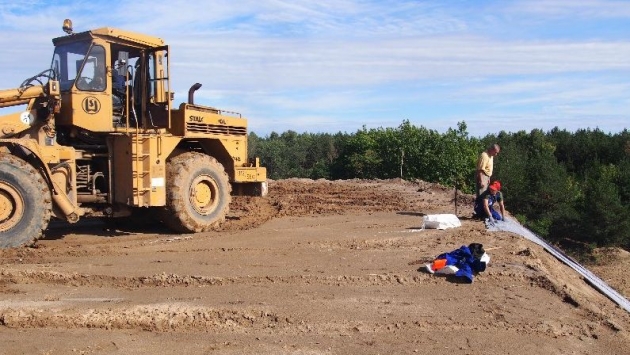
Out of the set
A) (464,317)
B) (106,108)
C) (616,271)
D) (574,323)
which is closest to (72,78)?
(106,108)

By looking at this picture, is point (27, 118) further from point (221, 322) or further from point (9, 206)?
point (221, 322)

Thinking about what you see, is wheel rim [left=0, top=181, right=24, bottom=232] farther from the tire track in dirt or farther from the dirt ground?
the tire track in dirt

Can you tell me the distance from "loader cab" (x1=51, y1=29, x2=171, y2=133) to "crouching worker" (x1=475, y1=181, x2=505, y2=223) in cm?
592

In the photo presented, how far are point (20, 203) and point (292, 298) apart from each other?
4.43 m

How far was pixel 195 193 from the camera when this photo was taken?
1055cm

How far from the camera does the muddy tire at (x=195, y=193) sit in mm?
10250

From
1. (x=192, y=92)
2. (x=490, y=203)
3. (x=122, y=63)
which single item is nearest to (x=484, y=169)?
(x=490, y=203)

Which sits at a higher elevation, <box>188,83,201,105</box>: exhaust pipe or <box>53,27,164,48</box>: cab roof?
<box>53,27,164,48</box>: cab roof

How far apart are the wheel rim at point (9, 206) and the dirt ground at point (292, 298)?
42cm

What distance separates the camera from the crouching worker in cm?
1133

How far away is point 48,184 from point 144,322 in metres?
4.18

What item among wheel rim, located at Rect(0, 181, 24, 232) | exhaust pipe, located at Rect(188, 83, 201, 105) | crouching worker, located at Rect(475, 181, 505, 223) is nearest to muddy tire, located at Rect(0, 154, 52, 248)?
wheel rim, located at Rect(0, 181, 24, 232)

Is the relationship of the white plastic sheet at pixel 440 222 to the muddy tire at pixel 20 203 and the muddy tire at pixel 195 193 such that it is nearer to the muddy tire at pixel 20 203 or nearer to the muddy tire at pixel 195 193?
the muddy tire at pixel 195 193

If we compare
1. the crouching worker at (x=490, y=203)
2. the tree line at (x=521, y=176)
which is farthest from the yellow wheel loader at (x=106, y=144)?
the tree line at (x=521, y=176)
